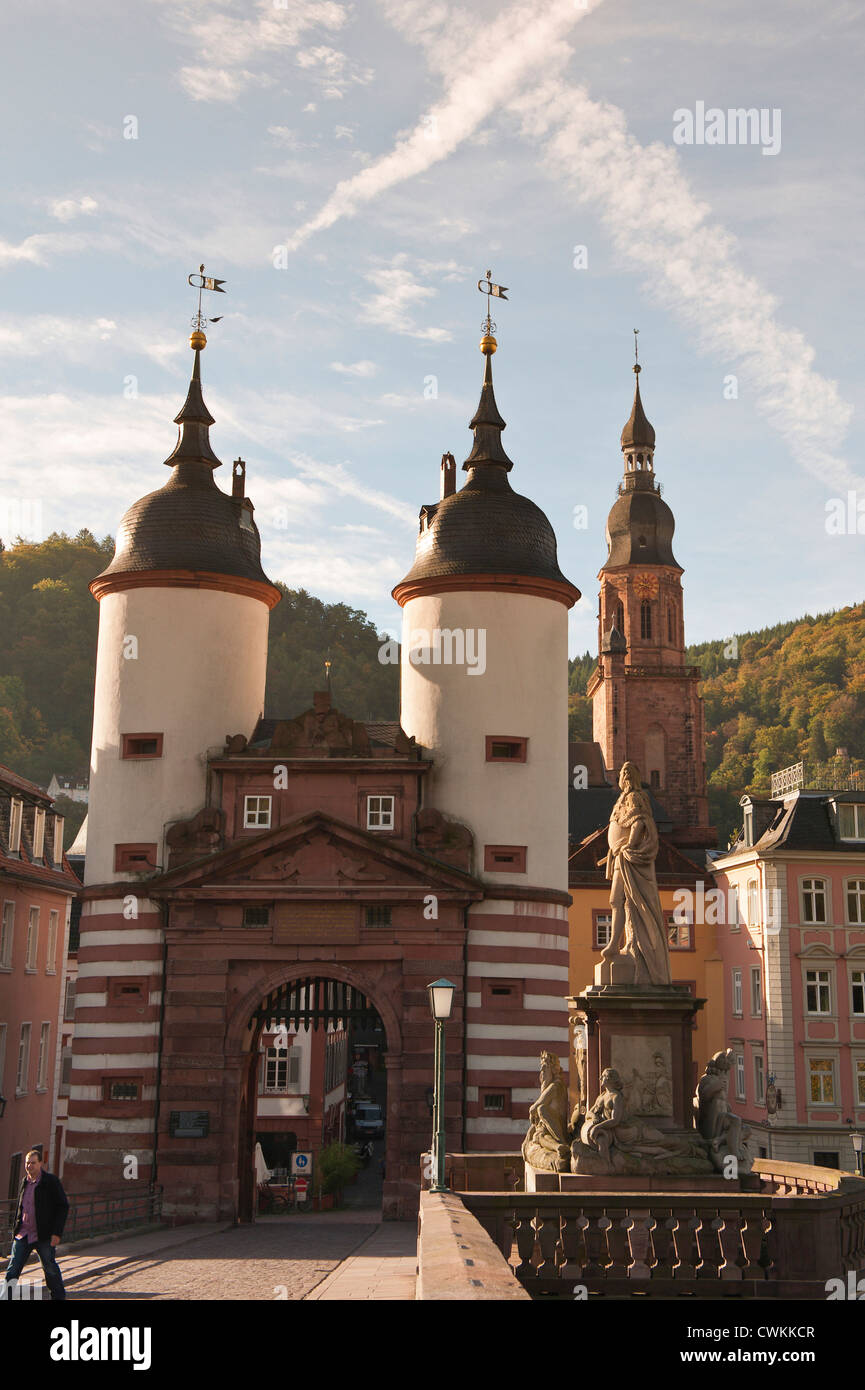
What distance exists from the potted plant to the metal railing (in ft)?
65.2

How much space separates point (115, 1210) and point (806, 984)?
28.2 m

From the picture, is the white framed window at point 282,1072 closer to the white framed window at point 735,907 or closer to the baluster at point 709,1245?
the white framed window at point 735,907

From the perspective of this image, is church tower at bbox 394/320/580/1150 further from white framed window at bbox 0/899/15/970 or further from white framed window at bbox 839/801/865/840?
white framed window at bbox 839/801/865/840

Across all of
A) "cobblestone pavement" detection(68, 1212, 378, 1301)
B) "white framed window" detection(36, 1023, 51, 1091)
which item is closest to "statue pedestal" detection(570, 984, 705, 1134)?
"cobblestone pavement" detection(68, 1212, 378, 1301)

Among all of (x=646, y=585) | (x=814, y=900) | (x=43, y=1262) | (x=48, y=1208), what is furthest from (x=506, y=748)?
(x=646, y=585)

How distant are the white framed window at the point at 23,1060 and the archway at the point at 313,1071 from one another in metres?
6.90

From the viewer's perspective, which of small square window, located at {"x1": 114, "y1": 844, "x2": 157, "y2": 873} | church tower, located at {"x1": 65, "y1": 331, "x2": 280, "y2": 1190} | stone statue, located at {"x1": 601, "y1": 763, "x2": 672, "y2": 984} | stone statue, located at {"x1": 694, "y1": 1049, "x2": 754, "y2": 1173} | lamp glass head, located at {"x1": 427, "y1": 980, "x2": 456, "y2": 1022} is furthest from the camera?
small square window, located at {"x1": 114, "y1": 844, "x2": 157, "y2": 873}

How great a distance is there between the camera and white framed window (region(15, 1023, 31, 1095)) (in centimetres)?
4228

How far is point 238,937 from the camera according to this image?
3500 cm

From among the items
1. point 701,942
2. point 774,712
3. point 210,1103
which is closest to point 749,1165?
point 210,1103

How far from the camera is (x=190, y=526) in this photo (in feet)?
128

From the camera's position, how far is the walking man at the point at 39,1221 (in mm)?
15680
